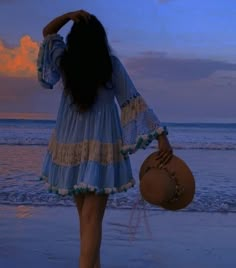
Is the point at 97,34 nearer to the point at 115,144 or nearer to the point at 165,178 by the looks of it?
the point at 115,144

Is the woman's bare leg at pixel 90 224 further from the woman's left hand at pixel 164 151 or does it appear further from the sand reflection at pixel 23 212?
the sand reflection at pixel 23 212

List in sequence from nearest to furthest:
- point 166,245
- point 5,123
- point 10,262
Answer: point 10,262, point 166,245, point 5,123

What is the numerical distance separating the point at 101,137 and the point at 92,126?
0.27 feet

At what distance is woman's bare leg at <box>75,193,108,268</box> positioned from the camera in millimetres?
3424

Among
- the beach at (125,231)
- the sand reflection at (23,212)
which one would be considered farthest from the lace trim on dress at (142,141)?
the sand reflection at (23,212)

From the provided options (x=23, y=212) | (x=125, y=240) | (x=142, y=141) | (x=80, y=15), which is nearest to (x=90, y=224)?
(x=142, y=141)

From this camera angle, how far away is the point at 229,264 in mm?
4836

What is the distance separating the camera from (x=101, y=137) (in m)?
3.39

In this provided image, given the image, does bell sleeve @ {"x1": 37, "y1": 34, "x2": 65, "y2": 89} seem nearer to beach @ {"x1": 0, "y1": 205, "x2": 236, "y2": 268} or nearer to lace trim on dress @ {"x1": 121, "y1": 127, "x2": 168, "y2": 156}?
lace trim on dress @ {"x1": 121, "y1": 127, "x2": 168, "y2": 156}

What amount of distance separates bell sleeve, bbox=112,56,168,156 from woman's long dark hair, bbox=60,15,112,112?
74 millimetres

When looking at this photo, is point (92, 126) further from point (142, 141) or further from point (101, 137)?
point (142, 141)

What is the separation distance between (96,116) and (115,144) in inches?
7.9

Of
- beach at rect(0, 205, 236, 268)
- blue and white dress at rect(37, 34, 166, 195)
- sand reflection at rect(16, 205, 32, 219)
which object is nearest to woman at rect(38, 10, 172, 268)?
blue and white dress at rect(37, 34, 166, 195)

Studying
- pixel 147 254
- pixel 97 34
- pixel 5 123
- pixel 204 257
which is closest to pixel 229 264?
pixel 204 257
